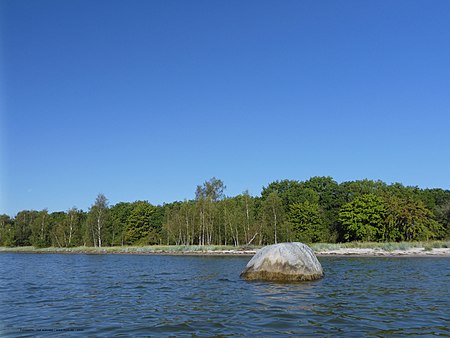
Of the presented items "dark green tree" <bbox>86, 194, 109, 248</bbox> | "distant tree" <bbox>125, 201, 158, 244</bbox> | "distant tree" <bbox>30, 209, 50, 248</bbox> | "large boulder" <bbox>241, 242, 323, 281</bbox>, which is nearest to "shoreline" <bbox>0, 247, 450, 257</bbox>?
"dark green tree" <bbox>86, 194, 109, 248</bbox>

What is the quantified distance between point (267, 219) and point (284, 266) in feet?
172

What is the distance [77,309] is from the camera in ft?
39.1

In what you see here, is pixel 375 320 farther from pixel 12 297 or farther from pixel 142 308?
pixel 12 297

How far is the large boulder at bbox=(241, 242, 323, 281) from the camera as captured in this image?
63.9ft

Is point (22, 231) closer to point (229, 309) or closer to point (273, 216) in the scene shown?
point (273, 216)

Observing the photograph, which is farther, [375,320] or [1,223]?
[1,223]

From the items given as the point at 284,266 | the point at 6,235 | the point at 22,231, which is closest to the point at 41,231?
the point at 22,231

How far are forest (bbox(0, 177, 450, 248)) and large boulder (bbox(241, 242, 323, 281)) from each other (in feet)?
159

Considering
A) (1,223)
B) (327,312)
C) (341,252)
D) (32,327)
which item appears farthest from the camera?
(1,223)

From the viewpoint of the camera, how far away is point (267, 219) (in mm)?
71750

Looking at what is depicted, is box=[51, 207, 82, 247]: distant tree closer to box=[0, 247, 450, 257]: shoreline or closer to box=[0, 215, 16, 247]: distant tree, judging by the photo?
box=[0, 247, 450, 257]: shoreline

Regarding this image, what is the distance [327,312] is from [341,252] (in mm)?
40230

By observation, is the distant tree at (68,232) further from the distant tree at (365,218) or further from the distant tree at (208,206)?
the distant tree at (365,218)

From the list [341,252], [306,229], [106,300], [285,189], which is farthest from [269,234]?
[106,300]
